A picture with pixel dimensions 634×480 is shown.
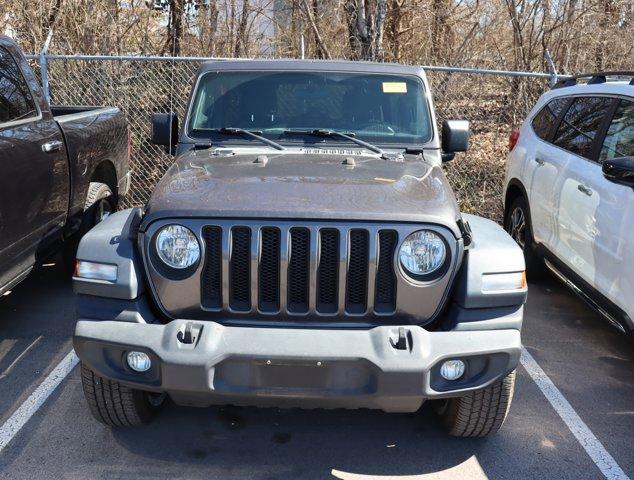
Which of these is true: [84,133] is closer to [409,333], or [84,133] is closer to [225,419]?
[225,419]

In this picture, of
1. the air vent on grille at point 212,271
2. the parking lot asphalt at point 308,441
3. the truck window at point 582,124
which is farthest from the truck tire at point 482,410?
the truck window at point 582,124

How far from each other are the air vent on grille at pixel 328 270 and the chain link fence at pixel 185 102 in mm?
5576

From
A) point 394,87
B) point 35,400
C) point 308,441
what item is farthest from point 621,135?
point 35,400

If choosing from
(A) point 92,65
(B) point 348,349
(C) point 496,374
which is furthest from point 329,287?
(A) point 92,65

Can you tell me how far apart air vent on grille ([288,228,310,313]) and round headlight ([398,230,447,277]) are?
16.4 inches

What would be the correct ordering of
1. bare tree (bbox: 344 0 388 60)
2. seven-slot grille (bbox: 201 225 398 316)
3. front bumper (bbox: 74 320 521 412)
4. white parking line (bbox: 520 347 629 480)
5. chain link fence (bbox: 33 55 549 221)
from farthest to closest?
1. bare tree (bbox: 344 0 388 60)
2. chain link fence (bbox: 33 55 549 221)
3. white parking line (bbox: 520 347 629 480)
4. seven-slot grille (bbox: 201 225 398 316)
5. front bumper (bbox: 74 320 521 412)

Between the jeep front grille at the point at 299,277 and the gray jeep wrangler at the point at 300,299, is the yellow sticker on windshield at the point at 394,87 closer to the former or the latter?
the gray jeep wrangler at the point at 300,299

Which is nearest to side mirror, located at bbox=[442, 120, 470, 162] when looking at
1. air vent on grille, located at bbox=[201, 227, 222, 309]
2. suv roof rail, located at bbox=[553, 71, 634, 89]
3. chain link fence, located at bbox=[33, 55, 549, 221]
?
suv roof rail, located at bbox=[553, 71, 634, 89]

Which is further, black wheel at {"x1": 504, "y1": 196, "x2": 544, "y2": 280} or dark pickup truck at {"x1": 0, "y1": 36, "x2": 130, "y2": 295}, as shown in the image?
black wheel at {"x1": 504, "y1": 196, "x2": 544, "y2": 280}

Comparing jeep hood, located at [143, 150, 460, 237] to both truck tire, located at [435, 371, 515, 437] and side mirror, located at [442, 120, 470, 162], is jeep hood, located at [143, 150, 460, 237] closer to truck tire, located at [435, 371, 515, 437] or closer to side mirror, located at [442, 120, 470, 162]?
side mirror, located at [442, 120, 470, 162]

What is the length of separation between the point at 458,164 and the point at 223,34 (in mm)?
4720

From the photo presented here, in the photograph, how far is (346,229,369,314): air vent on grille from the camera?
297 cm

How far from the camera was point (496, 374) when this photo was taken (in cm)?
293

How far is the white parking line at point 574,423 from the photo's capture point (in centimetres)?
338
